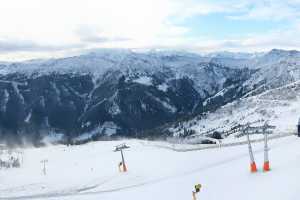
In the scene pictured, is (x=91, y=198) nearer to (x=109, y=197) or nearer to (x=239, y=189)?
(x=109, y=197)

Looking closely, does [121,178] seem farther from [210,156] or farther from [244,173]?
[244,173]

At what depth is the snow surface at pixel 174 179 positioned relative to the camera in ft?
94.0

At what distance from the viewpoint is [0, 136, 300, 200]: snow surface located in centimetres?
2864

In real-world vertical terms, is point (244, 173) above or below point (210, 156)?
above

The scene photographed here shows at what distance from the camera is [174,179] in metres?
43.1

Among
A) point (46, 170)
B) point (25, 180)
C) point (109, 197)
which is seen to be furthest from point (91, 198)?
point (46, 170)

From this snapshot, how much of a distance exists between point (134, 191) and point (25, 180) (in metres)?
34.5

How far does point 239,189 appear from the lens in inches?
1151

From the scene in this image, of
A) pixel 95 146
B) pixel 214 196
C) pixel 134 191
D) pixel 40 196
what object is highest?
pixel 214 196

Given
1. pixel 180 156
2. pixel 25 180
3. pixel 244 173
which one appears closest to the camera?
pixel 244 173

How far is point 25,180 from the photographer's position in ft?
235

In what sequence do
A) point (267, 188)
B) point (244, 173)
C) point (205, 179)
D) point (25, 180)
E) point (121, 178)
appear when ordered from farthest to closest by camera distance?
point (25, 180) → point (121, 178) → point (205, 179) → point (244, 173) → point (267, 188)

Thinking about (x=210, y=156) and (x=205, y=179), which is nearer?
(x=205, y=179)

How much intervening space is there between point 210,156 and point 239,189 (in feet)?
101
